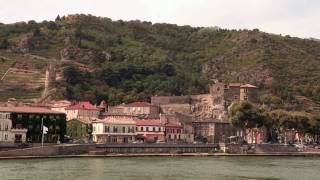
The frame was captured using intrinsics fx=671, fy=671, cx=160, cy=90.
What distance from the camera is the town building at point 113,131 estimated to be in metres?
107

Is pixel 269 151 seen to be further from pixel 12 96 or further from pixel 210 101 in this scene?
pixel 12 96

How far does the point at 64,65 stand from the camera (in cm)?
16838

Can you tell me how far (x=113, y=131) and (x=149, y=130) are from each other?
10525 mm

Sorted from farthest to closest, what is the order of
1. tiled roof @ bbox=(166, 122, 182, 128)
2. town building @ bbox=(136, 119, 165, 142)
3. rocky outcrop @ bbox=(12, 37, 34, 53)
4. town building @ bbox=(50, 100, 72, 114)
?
rocky outcrop @ bbox=(12, 37, 34, 53), town building @ bbox=(50, 100, 72, 114), tiled roof @ bbox=(166, 122, 182, 128), town building @ bbox=(136, 119, 165, 142)

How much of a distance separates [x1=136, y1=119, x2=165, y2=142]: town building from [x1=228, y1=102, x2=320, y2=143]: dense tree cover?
492 inches

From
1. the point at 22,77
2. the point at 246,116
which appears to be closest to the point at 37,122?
the point at 246,116

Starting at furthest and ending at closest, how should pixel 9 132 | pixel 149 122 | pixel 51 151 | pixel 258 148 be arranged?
pixel 149 122 < pixel 258 148 < pixel 9 132 < pixel 51 151

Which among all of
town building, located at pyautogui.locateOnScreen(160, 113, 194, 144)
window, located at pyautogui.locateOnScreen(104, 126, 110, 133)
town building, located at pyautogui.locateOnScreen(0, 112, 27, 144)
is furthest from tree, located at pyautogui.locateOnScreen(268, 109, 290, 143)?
town building, located at pyautogui.locateOnScreen(0, 112, 27, 144)

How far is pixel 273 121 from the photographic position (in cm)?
11938

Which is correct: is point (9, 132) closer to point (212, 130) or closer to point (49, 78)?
point (212, 130)

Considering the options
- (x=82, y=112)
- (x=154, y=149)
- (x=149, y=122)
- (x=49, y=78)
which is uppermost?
(x=49, y=78)

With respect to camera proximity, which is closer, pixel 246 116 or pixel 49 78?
pixel 246 116

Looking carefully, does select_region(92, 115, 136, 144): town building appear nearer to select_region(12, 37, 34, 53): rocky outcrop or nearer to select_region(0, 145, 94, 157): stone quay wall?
select_region(0, 145, 94, 157): stone quay wall

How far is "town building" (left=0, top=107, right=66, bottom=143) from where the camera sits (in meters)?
94.6
